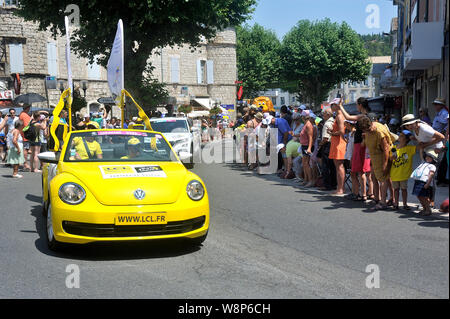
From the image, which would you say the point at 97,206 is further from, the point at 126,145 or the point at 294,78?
the point at 294,78

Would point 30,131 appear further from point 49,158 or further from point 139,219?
point 139,219

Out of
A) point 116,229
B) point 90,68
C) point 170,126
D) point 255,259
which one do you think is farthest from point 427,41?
point 90,68

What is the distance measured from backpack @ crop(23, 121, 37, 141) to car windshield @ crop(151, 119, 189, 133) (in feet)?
12.7

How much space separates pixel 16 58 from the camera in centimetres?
3538

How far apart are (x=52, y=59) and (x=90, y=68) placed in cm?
385

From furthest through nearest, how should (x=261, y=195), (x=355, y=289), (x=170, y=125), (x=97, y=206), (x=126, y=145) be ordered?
1. (x=170, y=125)
2. (x=261, y=195)
3. (x=126, y=145)
4. (x=97, y=206)
5. (x=355, y=289)

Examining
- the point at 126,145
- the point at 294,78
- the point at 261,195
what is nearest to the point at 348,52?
the point at 294,78

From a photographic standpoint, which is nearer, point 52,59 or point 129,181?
point 129,181

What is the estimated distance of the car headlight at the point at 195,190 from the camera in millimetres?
5934

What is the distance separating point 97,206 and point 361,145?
5328 mm

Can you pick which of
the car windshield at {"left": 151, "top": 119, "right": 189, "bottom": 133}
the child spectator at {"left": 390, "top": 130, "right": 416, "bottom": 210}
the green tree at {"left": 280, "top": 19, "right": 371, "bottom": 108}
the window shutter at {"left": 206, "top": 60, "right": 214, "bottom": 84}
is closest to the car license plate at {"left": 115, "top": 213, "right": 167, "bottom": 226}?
the child spectator at {"left": 390, "top": 130, "right": 416, "bottom": 210}

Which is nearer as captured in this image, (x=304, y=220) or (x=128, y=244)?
(x=128, y=244)
